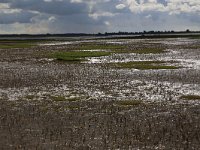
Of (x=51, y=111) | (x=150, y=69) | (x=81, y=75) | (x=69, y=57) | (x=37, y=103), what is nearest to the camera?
(x=51, y=111)

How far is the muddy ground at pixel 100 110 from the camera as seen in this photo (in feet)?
55.2

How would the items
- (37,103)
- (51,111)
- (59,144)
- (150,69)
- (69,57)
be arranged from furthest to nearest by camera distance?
(69,57) → (150,69) → (37,103) → (51,111) → (59,144)

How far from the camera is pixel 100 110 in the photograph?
22719 mm

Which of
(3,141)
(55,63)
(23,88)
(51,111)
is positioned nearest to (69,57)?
(55,63)

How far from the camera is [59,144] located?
1642 cm

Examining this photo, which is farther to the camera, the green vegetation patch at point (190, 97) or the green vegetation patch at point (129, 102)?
the green vegetation patch at point (190, 97)

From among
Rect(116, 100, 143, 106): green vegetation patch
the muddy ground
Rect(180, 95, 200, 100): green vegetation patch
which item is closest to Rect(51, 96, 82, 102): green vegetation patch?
the muddy ground

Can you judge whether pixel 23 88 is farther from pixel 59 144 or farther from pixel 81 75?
pixel 59 144

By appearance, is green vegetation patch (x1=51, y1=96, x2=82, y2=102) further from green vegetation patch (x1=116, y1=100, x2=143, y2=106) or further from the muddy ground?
green vegetation patch (x1=116, y1=100, x2=143, y2=106)

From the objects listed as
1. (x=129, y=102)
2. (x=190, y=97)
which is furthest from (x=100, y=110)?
(x=190, y=97)

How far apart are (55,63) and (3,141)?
33411 millimetres

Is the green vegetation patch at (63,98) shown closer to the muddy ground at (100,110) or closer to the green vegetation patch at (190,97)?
the muddy ground at (100,110)

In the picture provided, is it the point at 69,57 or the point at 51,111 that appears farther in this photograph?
the point at 69,57

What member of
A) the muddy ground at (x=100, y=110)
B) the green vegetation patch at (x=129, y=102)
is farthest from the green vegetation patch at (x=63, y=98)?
the green vegetation patch at (x=129, y=102)
